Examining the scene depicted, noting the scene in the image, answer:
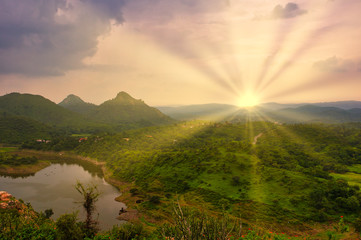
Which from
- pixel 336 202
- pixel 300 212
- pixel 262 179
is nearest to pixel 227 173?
pixel 262 179

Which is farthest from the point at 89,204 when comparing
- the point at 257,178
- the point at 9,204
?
the point at 257,178

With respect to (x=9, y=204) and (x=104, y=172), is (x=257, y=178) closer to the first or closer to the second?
(x=9, y=204)

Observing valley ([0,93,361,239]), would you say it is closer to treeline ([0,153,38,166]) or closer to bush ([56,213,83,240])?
treeline ([0,153,38,166])

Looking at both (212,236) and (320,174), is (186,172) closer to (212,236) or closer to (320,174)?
(320,174)

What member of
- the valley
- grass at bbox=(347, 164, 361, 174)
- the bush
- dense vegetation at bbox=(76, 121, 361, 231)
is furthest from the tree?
grass at bbox=(347, 164, 361, 174)

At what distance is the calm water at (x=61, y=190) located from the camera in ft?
227

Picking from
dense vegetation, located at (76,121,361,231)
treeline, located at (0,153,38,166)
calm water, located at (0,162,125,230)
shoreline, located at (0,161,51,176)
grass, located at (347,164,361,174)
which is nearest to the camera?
dense vegetation, located at (76,121,361,231)

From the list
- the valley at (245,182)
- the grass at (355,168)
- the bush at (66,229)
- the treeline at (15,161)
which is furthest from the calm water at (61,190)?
the grass at (355,168)

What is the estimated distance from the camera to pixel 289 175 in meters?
78.0

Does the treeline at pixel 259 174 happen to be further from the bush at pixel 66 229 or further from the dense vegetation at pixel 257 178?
the bush at pixel 66 229

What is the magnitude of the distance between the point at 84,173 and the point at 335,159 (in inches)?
6473

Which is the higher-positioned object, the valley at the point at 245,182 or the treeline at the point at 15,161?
the treeline at the point at 15,161

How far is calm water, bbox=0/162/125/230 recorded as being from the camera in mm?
69250

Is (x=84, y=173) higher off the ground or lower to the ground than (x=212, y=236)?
lower
